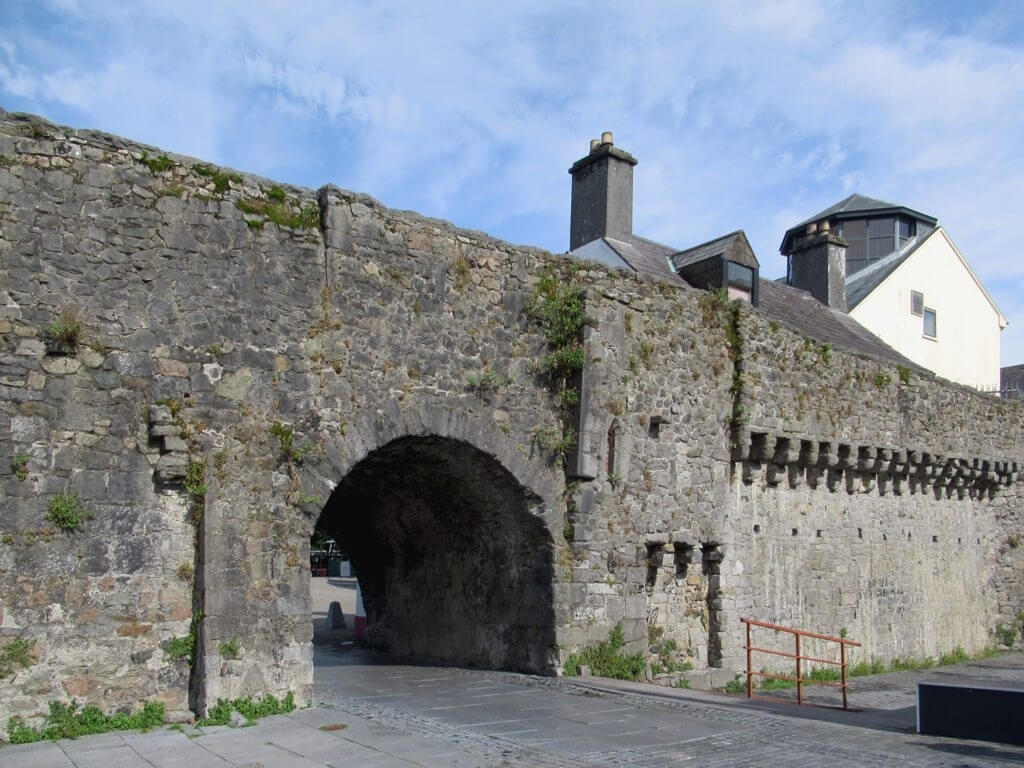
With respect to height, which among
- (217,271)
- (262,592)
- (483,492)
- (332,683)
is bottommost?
(332,683)

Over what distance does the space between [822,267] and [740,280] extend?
9098 millimetres

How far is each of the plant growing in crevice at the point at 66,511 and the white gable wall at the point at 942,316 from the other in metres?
22.6

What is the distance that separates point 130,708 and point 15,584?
147 centimetres

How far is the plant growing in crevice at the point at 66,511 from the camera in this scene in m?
8.15

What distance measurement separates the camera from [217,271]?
933 centimetres

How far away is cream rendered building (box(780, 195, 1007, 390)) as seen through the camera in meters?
27.1

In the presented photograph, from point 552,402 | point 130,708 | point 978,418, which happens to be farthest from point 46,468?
point 978,418

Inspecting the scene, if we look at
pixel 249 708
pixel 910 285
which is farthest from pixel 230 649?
pixel 910 285

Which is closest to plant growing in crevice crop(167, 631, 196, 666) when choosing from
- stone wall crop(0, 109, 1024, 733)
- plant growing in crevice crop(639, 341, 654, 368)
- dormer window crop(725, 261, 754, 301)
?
stone wall crop(0, 109, 1024, 733)

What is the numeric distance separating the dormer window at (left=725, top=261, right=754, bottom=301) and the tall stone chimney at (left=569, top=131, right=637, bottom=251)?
365 cm

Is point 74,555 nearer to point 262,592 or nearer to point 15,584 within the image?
point 15,584

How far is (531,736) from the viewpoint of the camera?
816cm

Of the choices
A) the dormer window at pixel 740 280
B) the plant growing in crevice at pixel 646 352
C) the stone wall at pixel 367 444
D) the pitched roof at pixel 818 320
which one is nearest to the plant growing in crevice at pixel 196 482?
the stone wall at pixel 367 444

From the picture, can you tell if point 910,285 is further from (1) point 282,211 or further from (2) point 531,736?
(2) point 531,736
